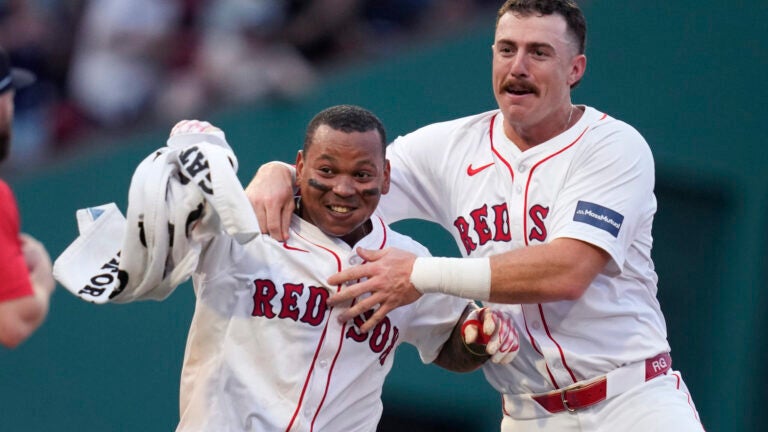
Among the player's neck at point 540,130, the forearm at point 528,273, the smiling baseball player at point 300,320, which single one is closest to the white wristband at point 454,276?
the forearm at point 528,273

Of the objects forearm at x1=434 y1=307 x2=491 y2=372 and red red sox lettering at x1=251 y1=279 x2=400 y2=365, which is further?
forearm at x1=434 y1=307 x2=491 y2=372

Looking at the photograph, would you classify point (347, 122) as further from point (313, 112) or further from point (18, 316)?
point (313, 112)

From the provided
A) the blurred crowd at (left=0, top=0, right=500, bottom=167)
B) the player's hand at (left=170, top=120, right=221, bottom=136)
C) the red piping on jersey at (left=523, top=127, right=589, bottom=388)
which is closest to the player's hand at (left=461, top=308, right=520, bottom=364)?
the red piping on jersey at (left=523, top=127, right=589, bottom=388)

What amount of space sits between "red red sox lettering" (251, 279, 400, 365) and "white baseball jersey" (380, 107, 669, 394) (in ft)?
1.72

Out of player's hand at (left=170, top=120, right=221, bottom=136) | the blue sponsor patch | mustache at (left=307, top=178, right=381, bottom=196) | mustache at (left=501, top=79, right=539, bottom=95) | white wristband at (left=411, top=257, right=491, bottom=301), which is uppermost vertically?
mustache at (left=501, top=79, right=539, bottom=95)

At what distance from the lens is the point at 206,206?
3166mm

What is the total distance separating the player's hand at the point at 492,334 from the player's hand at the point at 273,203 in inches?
25.1

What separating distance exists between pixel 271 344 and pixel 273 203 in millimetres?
433

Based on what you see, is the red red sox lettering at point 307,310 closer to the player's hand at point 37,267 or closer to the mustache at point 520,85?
the player's hand at point 37,267

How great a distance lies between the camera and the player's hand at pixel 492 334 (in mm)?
3627

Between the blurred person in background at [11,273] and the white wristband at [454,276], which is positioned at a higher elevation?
the blurred person in background at [11,273]

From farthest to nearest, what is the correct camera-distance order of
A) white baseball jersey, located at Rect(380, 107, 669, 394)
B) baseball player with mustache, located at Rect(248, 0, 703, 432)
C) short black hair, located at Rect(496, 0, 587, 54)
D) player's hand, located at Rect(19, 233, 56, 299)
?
1. short black hair, located at Rect(496, 0, 587, 54)
2. white baseball jersey, located at Rect(380, 107, 669, 394)
3. baseball player with mustache, located at Rect(248, 0, 703, 432)
4. player's hand, located at Rect(19, 233, 56, 299)

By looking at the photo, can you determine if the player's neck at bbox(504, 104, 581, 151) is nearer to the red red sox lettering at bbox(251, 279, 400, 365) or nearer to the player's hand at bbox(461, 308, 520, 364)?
the player's hand at bbox(461, 308, 520, 364)

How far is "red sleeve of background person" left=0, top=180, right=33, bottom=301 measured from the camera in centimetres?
276
